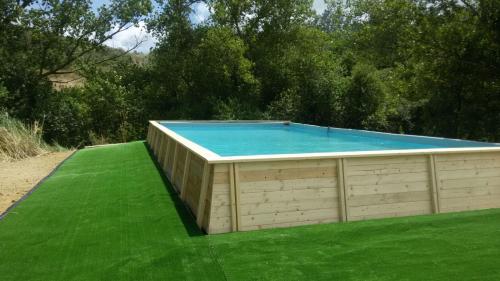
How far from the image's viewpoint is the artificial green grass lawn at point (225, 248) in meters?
3.32

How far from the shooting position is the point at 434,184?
5.03m

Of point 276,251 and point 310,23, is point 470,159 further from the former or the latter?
point 310,23

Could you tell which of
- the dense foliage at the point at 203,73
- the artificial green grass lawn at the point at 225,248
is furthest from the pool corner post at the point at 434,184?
the dense foliage at the point at 203,73

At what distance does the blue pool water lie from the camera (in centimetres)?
859

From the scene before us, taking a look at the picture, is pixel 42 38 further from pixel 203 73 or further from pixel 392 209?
pixel 392 209

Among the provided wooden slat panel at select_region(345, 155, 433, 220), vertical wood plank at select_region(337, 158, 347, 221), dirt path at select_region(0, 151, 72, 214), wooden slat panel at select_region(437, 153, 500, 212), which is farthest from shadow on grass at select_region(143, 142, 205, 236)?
wooden slat panel at select_region(437, 153, 500, 212)

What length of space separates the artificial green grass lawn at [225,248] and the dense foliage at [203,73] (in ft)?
28.1

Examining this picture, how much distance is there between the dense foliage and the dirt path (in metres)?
4.84

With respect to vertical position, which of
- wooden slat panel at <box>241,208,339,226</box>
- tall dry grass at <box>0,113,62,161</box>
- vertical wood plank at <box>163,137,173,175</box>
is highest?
tall dry grass at <box>0,113,62,161</box>

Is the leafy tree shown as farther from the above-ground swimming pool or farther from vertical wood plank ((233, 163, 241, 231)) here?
vertical wood plank ((233, 163, 241, 231))

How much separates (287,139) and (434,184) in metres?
6.87

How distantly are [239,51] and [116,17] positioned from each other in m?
6.08

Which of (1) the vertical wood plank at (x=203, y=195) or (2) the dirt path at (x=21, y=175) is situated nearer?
(1) the vertical wood plank at (x=203, y=195)

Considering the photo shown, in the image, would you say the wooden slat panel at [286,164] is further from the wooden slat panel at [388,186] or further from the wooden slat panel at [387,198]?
the wooden slat panel at [387,198]
